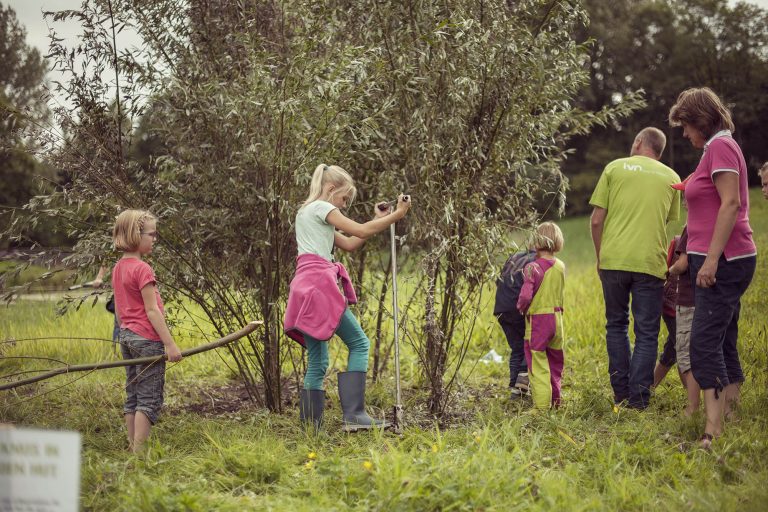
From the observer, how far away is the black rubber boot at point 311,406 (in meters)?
4.36

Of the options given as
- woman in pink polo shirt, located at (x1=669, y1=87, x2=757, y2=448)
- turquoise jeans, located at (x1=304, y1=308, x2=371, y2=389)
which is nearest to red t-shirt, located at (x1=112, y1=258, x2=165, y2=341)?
turquoise jeans, located at (x1=304, y1=308, x2=371, y2=389)

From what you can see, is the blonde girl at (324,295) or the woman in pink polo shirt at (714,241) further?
the blonde girl at (324,295)

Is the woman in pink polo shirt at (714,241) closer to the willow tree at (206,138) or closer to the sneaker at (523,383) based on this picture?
the sneaker at (523,383)

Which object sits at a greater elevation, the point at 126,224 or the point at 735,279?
the point at 126,224

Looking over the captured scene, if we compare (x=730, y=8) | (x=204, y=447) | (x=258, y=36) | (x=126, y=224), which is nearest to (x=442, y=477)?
(x=204, y=447)

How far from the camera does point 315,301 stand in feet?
13.7

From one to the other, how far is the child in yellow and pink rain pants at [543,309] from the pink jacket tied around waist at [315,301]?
1485mm

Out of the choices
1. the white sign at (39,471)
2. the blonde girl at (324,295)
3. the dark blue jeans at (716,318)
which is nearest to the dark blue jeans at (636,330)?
the dark blue jeans at (716,318)

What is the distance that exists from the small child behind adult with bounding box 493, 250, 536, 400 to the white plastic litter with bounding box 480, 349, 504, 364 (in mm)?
1221

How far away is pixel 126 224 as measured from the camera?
4062mm

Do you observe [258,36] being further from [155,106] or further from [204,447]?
[204,447]

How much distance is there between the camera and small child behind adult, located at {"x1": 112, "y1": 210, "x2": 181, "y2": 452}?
4.03 m

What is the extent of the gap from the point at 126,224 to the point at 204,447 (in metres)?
1.32

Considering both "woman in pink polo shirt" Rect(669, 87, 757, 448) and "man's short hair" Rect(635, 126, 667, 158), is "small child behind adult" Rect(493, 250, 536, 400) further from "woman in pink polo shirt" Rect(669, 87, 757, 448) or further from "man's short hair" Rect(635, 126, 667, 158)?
"woman in pink polo shirt" Rect(669, 87, 757, 448)
